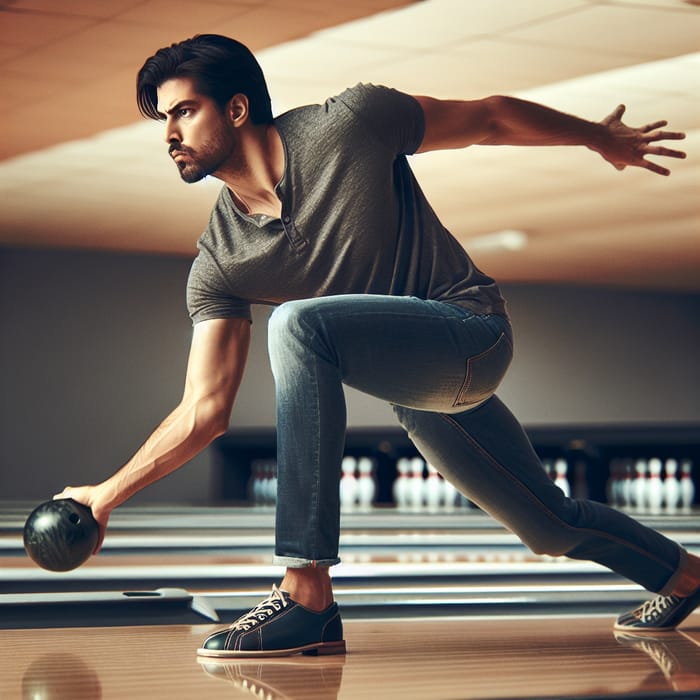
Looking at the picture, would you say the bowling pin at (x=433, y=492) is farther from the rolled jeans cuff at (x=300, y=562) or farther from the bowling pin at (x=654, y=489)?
the rolled jeans cuff at (x=300, y=562)

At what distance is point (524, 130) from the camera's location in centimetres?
193

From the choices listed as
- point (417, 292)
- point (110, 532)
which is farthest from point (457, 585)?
point (110, 532)

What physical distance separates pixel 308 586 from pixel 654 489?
729cm

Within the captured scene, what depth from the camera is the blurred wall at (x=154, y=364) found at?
884cm

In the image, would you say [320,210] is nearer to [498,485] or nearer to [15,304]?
[498,485]

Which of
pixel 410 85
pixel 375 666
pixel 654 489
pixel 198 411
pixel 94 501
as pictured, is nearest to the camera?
pixel 375 666

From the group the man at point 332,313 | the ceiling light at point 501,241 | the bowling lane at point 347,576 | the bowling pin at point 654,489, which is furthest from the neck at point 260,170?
the bowling pin at point 654,489

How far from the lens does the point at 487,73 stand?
4.72 m

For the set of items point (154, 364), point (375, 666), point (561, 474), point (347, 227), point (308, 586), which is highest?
point (154, 364)

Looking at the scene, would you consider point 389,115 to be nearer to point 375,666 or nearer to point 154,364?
point 375,666

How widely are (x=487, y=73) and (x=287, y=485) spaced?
3410 millimetres

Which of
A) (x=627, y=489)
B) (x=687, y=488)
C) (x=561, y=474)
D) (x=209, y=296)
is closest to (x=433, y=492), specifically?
(x=561, y=474)

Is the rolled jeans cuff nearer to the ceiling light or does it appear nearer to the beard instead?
the beard

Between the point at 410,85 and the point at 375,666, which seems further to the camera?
the point at 410,85
